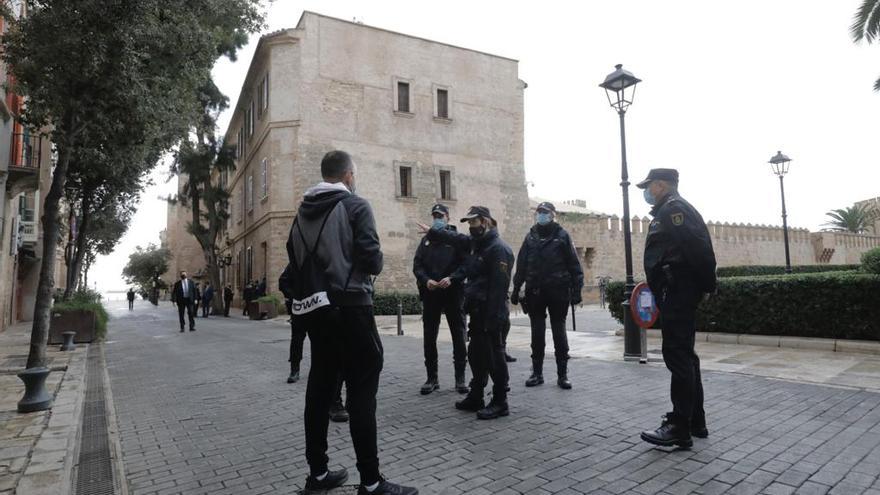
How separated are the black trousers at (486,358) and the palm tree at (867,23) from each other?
13027 millimetres

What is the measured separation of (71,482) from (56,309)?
38.1 ft

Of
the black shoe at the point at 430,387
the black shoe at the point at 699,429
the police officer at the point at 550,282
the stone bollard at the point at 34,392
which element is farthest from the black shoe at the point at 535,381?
the stone bollard at the point at 34,392

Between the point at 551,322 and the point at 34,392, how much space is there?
216 inches

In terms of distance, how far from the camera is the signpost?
7.30 meters

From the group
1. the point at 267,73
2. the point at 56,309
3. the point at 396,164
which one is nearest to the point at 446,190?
the point at 396,164

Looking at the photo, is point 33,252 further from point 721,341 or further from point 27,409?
point 721,341

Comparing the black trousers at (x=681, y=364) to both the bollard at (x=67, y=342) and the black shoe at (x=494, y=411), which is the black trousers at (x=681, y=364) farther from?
the bollard at (x=67, y=342)

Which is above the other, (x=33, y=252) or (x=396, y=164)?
(x=396, y=164)

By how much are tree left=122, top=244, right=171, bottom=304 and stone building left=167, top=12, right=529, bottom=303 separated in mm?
42313

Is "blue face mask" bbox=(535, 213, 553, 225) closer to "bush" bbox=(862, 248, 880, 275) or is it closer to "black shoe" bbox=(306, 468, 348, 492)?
"black shoe" bbox=(306, 468, 348, 492)

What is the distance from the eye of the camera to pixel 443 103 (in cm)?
2648

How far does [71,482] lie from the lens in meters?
3.43

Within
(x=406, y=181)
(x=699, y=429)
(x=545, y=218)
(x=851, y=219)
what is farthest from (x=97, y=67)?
(x=851, y=219)

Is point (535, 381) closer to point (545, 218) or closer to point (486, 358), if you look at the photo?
point (486, 358)
